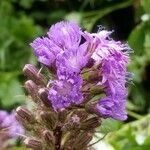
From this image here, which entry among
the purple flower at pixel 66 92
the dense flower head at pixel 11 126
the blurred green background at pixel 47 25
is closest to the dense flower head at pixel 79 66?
the purple flower at pixel 66 92

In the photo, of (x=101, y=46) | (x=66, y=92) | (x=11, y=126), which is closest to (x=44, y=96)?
(x=66, y=92)

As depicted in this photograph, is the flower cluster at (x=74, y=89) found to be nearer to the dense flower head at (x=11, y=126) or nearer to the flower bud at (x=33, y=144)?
the flower bud at (x=33, y=144)

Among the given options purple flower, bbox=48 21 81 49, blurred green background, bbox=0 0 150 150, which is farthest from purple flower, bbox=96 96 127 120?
Result: blurred green background, bbox=0 0 150 150

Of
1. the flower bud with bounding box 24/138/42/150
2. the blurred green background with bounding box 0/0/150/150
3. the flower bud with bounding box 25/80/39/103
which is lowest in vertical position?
the flower bud with bounding box 24/138/42/150

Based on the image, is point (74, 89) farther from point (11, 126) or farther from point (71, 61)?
point (11, 126)

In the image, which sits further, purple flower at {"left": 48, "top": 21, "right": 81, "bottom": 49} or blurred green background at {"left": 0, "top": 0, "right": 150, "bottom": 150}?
blurred green background at {"left": 0, "top": 0, "right": 150, "bottom": 150}

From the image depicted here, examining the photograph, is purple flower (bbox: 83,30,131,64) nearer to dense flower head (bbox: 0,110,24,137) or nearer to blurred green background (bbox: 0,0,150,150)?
dense flower head (bbox: 0,110,24,137)
